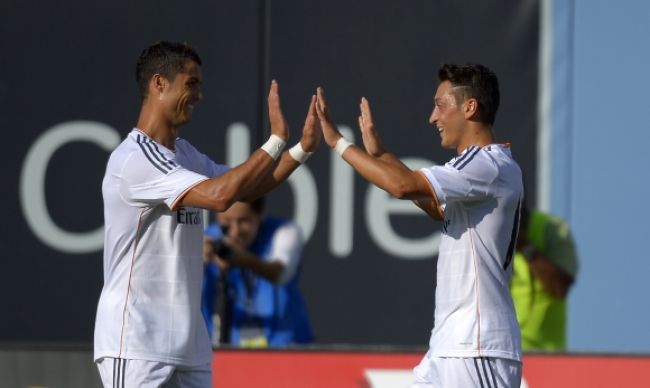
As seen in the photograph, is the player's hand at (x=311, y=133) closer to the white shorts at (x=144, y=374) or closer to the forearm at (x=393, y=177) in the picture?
the forearm at (x=393, y=177)

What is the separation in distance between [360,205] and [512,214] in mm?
2825

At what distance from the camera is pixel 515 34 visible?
7.76 m

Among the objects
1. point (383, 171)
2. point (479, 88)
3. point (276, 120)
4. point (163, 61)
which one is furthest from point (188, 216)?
point (479, 88)

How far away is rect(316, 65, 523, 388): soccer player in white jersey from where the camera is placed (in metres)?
4.88

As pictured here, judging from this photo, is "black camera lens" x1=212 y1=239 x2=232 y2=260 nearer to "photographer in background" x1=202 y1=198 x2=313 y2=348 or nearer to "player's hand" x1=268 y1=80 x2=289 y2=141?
"photographer in background" x1=202 y1=198 x2=313 y2=348

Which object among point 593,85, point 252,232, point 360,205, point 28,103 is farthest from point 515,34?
point 28,103

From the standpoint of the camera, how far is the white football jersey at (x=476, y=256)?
4879 millimetres

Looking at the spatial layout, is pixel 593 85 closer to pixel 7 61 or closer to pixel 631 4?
pixel 631 4

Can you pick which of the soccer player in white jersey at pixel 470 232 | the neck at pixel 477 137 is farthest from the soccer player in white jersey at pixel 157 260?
the neck at pixel 477 137

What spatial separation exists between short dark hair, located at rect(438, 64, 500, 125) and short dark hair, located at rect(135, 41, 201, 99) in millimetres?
918

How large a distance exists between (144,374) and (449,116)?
1.35 metres

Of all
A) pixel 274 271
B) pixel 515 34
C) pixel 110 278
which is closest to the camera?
pixel 110 278

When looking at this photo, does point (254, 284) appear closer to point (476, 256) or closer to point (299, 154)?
point (299, 154)

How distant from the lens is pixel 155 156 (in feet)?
16.2
